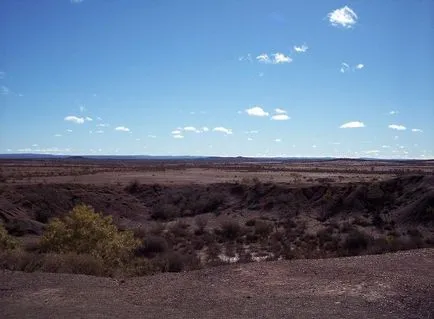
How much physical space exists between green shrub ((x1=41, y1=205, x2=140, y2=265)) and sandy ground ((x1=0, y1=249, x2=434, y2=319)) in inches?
226

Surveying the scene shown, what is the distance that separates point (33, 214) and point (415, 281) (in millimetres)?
36029

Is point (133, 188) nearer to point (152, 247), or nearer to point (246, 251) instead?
point (152, 247)

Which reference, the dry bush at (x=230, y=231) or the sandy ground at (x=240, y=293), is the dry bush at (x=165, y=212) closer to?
the dry bush at (x=230, y=231)

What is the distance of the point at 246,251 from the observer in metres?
29.5

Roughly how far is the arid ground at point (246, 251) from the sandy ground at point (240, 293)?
3cm

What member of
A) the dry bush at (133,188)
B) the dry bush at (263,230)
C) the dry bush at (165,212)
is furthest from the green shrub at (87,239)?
the dry bush at (133,188)

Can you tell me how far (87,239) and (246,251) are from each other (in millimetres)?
11828

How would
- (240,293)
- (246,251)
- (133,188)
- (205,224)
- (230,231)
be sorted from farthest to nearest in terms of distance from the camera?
(133,188), (205,224), (230,231), (246,251), (240,293)

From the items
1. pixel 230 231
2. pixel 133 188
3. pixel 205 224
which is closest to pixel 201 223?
pixel 205 224

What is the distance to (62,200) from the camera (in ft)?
153

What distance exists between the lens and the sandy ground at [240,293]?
9.77 metres

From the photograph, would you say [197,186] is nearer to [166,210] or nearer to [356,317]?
[166,210]

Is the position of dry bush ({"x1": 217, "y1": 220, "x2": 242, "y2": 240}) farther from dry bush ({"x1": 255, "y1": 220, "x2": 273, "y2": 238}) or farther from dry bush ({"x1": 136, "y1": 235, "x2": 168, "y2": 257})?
dry bush ({"x1": 136, "y1": 235, "x2": 168, "y2": 257})

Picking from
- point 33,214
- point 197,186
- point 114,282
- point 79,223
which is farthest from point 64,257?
point 197,186
